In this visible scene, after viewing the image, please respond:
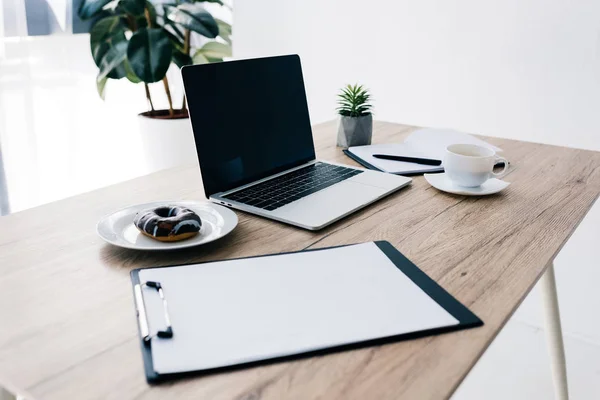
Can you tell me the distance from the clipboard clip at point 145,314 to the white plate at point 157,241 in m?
0.09

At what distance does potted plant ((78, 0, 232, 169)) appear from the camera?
222 cm

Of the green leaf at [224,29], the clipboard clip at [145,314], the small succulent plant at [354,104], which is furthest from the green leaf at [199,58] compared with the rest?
the clipboard clip at [145,314]

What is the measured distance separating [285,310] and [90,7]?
1.99 metres

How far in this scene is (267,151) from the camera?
1049mm

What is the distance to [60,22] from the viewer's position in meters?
2.28

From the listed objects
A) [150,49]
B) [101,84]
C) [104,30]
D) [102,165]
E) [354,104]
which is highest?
[104,30]

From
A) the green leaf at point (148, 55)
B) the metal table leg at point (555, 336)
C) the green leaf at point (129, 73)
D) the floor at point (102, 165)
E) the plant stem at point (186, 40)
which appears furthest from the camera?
the plant stem at point (186, 40)

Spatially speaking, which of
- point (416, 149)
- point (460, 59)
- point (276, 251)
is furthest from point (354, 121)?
point (460, 59)

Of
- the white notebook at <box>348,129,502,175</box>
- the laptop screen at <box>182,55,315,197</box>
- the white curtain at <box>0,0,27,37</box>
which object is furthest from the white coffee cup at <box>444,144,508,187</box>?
the white curtain at <box>0,0,27,37</box>

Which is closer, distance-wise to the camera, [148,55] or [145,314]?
[145,314]

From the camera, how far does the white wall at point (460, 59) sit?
181cm

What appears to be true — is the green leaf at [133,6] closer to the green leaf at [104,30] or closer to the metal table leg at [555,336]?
the green leaf at [104,30]

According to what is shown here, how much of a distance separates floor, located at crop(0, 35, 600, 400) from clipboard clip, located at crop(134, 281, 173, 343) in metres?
1.28

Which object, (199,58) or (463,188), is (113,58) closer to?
(199,58)
